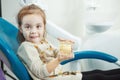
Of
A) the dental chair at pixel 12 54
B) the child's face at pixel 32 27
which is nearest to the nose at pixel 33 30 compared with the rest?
the child's face at pixel 32 27

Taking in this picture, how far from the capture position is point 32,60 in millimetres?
918

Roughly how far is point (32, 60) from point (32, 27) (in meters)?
0.16

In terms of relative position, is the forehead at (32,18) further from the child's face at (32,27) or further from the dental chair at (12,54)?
the dental chair at (12,54)

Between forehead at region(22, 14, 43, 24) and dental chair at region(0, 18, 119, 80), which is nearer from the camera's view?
dental chair at region(0, 18, 119, 80)

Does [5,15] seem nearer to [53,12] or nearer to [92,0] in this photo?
[53,12]

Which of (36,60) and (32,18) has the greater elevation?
(32,18)

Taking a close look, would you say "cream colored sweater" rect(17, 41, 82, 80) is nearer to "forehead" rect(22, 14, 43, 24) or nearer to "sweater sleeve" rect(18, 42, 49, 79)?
"sweater sleeve" rect(18, 42, 49, 79)

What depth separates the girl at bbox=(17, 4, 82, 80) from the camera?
91cm

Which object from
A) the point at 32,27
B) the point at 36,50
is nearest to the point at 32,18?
the point at 32,27

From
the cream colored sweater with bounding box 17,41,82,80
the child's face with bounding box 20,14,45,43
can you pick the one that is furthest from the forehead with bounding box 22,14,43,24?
the cream colored sweater with bounding box 17,41,82,80

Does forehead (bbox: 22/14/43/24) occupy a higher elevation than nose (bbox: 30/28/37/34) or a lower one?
higher

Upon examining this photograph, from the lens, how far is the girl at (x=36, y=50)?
2.98 feet

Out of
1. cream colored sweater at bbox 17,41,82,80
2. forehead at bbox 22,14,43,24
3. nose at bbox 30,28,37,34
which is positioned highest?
forehead at bbox 22,14,43,24

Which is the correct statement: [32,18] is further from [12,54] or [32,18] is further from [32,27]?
[12,54]
